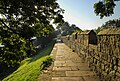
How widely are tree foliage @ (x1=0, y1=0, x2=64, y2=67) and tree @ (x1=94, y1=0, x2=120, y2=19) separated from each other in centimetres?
720

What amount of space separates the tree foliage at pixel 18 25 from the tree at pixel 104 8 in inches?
283

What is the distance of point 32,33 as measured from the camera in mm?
8117

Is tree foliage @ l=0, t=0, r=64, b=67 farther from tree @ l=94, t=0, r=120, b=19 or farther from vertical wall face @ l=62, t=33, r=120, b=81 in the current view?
tree @ l=94, t=0, r=120, b=19

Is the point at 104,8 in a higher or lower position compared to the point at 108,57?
higher

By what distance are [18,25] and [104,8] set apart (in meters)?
9.75

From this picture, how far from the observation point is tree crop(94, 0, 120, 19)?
608 inches

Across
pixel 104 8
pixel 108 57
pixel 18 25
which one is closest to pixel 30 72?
pixel 18 25

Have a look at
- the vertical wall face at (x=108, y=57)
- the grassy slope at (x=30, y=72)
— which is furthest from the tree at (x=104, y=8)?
the vertical wall face at (x=108, y=57)

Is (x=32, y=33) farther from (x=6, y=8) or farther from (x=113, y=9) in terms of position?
(x=113, y=9)

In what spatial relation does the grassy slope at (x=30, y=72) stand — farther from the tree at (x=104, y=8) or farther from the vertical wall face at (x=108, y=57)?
the tree at (x=104, y=8)

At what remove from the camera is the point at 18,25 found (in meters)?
8.42

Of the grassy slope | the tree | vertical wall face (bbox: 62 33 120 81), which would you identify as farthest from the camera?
the tree

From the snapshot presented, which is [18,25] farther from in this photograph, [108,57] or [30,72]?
[108,57]

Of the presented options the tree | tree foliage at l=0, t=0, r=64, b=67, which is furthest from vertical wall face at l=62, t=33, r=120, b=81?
the tree
